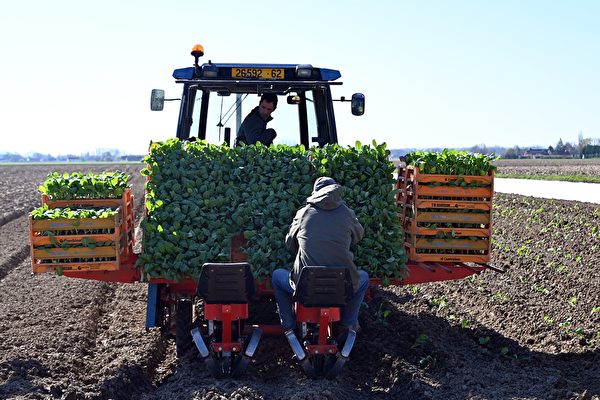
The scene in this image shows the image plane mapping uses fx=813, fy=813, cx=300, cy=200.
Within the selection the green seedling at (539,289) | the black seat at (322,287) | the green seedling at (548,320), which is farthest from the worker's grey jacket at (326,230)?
the green seedling at (539,289)

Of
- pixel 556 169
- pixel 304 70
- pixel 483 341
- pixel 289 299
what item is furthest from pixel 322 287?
pixel 556 169

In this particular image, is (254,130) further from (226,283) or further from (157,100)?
(226,283)

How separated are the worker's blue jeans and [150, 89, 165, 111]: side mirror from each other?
2.70m

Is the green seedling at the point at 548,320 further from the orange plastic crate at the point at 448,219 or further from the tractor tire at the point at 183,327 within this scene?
the tractor tire at the point at 183,327

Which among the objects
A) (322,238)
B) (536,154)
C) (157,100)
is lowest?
(536,154)

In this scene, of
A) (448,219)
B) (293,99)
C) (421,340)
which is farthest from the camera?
(293,99)

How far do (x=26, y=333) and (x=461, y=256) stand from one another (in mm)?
4812

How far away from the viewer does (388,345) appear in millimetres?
8367

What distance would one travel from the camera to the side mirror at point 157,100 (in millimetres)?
9016

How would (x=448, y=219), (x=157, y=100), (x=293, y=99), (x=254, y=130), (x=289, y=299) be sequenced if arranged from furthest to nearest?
1. (x=293, y=99)
2. (x=254, y=130)
3. (x=157, y=100)
4. (x=448, y=219)
5. (x=289, y=299)

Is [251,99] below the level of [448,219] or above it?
above

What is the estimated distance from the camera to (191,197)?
24.8 feet

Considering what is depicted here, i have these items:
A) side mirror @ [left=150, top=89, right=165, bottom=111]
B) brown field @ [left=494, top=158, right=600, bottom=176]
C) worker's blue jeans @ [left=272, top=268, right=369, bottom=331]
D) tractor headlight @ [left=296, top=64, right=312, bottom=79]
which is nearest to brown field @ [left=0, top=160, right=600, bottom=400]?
worker's blue jeans @ [left=272, top=268, right=369, bottom=331]

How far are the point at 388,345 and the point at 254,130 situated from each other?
2.81 m
